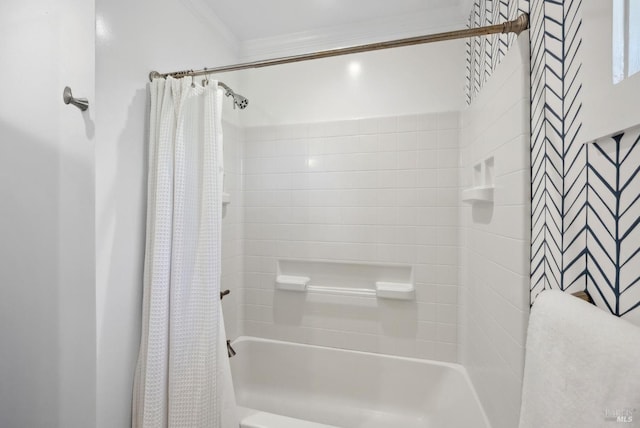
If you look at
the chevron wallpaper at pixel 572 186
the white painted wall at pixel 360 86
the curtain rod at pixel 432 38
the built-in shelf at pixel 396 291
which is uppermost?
the white painted wall at pixel 360 86

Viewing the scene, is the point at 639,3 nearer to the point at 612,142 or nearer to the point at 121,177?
the point at 612,142

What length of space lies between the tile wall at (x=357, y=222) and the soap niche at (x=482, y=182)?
0.90 ft

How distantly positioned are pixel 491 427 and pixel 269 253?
1453 mm

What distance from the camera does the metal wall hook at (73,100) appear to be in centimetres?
87

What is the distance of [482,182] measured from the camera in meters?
1.21

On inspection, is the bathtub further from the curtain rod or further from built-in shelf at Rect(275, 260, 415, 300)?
the curtain rod

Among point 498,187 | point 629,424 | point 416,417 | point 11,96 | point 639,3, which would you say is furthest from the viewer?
point 416,417

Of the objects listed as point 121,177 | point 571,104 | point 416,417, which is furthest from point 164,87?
point 416,417

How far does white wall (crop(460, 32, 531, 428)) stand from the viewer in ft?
2.77

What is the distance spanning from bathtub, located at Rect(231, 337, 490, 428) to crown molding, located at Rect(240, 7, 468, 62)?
2.03 meters

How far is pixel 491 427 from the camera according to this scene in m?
1.07

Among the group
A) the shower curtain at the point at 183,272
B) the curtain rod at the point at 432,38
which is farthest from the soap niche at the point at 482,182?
the shower curtain at the point at 183,272

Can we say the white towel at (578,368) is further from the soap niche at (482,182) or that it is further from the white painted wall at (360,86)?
the white painted wall at (360,86)

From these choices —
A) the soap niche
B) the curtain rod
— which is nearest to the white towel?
the soap niche
